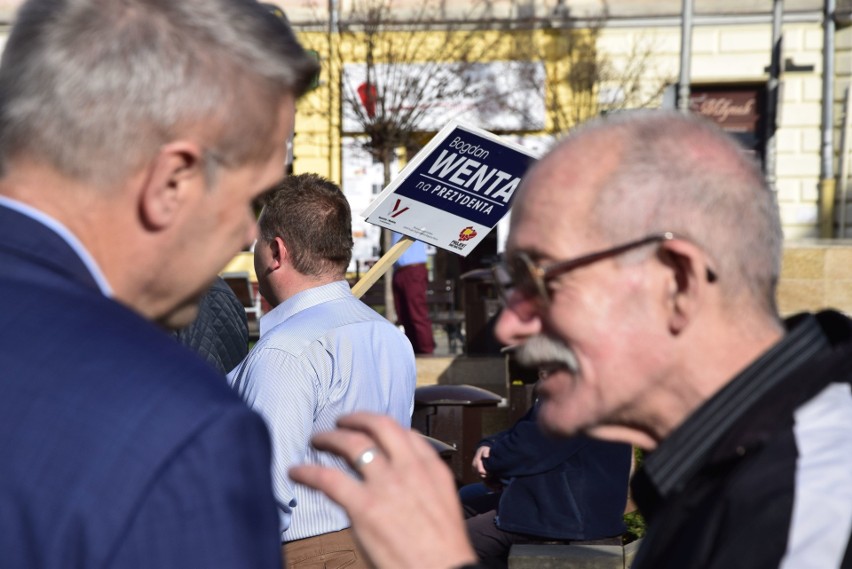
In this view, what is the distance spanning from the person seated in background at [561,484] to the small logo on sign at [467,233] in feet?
2.60

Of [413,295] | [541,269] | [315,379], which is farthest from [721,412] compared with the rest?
[413,295]

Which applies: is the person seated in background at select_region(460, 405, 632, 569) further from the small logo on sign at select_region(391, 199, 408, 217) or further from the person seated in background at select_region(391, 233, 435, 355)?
the person seated in background at select_region(391, 233, 435, 355)

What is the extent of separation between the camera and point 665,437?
186 centimetres

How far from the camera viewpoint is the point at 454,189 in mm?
5012

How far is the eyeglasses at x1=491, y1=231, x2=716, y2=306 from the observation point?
5.99ft

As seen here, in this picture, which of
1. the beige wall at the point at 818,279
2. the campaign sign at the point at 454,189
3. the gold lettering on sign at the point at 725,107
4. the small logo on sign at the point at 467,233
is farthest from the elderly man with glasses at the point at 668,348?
the gold lettering on sign at the point at 725,107

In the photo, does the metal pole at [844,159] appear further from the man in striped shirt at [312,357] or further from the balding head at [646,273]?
the balding head at [646,273]

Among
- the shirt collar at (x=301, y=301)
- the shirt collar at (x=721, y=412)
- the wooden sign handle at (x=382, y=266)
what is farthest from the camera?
the wooden sign handle at (x=382, y=266)

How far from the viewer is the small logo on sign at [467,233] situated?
5.07 meters

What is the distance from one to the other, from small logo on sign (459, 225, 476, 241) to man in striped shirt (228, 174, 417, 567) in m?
0.76

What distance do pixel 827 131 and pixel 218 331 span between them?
18114 mm

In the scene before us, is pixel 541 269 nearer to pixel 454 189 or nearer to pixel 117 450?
pixel 117 450

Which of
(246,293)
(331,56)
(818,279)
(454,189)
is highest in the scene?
(331,56)

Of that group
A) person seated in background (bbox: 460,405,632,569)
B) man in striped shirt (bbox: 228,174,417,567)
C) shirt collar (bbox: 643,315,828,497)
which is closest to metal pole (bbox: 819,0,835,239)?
person seated in background (bbox: 460,405,632,569)
